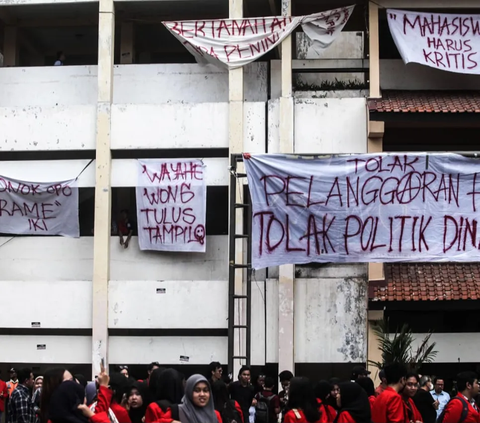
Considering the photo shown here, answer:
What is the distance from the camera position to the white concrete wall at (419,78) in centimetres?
1977

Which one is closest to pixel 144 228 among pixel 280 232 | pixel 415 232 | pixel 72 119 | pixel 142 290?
pixel 142 290

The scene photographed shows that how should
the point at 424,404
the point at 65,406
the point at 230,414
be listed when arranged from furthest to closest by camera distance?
the point at 424,404, the point at 230,414, the point at 65,406

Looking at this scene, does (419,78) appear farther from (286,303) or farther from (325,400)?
(325,400)

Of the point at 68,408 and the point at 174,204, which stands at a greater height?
the point at 174,204

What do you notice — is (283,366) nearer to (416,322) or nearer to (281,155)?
(416,322)

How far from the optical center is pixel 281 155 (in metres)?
15.2

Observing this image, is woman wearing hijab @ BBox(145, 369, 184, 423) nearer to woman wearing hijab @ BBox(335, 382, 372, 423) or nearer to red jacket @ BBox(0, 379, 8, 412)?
woman wearing hijab @ BBox(335, 382, 372, 423)

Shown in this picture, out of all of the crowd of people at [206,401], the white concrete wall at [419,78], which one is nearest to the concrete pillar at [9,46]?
the white concrete wall at [419,78]

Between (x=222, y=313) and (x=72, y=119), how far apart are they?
5051 millimetres

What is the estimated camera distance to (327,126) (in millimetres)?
19094

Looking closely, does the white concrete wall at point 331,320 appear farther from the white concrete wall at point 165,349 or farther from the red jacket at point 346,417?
the red jacket at point 346,417

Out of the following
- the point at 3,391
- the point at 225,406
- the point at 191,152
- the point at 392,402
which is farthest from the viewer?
the point at 191,152

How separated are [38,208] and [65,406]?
1180 cm

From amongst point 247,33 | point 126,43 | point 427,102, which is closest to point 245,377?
point 427,102
